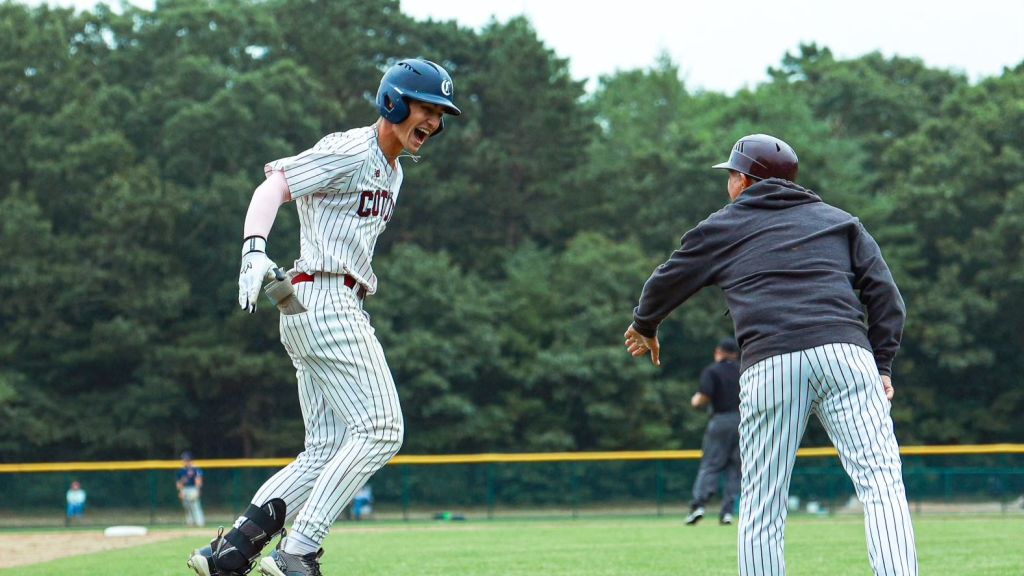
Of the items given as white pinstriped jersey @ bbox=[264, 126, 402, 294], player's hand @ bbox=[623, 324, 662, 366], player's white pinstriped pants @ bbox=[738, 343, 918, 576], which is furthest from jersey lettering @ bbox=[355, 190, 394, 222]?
player's white pinstriped pants @ bbox=[738, 343, 918, 576]

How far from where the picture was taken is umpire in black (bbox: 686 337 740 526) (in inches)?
623

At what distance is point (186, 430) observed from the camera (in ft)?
144

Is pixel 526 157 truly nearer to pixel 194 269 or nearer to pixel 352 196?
pixel 194 269

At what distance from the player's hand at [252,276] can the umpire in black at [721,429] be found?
430 inches

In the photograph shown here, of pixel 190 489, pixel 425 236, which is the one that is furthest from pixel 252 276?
pixel 425 236

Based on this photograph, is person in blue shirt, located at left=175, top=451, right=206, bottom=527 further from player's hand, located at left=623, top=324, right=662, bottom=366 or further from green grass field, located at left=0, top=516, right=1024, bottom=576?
player's hand, located at left=623, top=324, right=662, bottom=366

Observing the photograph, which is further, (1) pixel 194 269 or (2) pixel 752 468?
(1) pixel 194 269

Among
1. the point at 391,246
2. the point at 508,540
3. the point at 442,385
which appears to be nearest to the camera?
the point at 508,540

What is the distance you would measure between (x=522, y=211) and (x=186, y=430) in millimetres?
15101

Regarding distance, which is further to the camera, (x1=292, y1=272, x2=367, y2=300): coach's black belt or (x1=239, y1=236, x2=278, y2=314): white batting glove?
(x1=292, y1=272, x2=367, y2=300): coach's black belt

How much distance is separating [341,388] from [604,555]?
5341 millimetres

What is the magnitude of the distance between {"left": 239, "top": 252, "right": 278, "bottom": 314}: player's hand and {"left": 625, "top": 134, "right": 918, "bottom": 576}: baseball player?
1475 mm

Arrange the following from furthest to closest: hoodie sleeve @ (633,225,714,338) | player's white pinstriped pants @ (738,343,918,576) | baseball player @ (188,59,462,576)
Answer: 1. baseball player @ (188,59,462,576)
2. hoodie sleeve @ (633,225,714,338)
3. player's white pinstriped pants @ (738,343,918,576)

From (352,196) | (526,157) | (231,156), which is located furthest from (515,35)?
(352,196)
